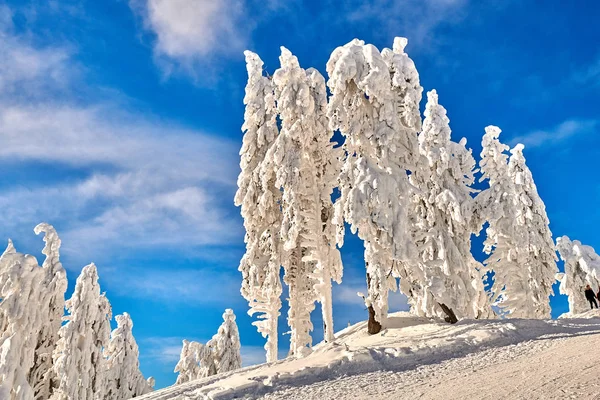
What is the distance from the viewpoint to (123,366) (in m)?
34.8

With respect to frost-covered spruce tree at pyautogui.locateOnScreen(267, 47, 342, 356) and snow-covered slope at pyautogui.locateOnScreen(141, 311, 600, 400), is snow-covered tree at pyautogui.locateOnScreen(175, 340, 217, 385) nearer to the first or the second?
frost-covered spruce tree at pyautogui.locateOnScreen(267, 47, 342, 356)

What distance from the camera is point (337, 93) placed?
20.8 metres

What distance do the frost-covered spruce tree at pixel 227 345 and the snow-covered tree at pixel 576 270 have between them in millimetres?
25735

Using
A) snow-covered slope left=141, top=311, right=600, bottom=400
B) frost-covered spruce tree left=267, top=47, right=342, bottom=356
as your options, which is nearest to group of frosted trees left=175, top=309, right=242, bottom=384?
frost-covered spruce tree left=267, top=47, right=342, bottom=356

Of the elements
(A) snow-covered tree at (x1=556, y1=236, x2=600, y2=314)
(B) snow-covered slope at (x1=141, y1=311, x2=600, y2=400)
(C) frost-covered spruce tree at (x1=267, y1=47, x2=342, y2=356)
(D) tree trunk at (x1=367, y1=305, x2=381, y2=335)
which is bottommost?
(B) snow-covered slope at (x1=141, y1=311, x2=600, y2=400)

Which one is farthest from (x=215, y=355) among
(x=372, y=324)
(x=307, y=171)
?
(x=372, y=324)

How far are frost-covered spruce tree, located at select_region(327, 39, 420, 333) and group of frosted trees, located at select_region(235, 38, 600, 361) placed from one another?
0.06 metres

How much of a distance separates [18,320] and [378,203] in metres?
19.6

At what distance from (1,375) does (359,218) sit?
1925 cm

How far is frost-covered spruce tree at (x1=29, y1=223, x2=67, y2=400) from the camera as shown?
85.4 ft

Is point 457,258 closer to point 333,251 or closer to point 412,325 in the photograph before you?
point 333,251

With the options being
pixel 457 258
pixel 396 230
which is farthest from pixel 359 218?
pixel 457 258

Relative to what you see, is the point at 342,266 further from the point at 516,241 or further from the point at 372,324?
the point at 516,241

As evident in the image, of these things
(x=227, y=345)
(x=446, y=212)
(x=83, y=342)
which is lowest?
(x=227, y=345)
